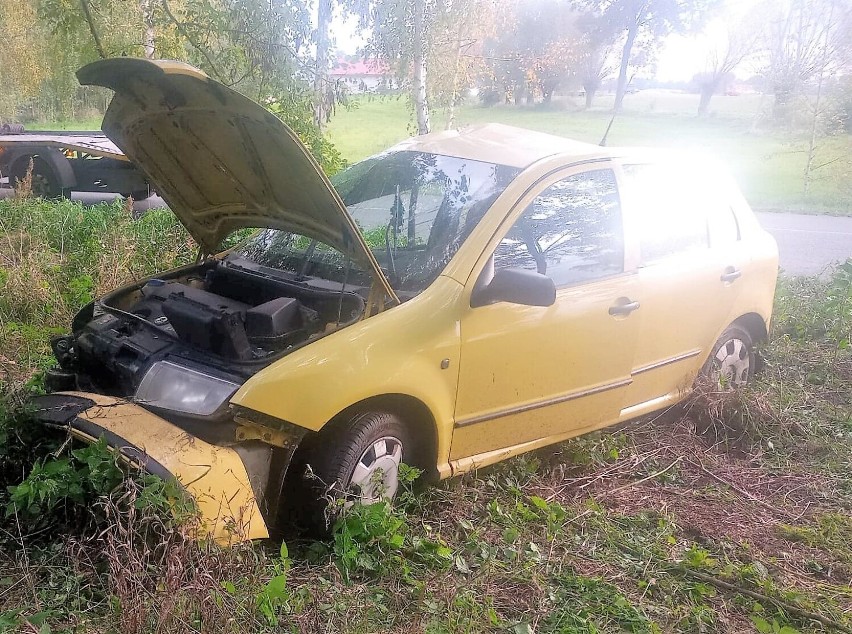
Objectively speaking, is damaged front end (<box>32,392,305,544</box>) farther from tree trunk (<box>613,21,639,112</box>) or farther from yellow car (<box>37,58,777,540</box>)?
tree trunk (<box>613,21,639,112</box>)

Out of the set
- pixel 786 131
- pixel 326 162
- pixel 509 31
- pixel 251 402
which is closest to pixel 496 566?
pixel 251 402

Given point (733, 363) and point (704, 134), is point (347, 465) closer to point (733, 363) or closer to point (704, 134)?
point (733, 363)

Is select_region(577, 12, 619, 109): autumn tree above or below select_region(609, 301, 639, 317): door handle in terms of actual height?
above

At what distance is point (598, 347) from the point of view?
3355mm

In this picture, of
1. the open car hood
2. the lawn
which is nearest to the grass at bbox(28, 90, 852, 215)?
the lawn

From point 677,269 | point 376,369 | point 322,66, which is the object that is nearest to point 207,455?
point 376,369

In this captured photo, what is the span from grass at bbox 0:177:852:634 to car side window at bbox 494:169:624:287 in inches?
39.0

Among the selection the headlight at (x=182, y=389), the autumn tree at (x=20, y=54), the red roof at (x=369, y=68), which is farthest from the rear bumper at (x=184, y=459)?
the autumn tree at (x=20, y=54)

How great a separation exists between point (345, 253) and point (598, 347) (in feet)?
4.39

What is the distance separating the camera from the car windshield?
10.1ft

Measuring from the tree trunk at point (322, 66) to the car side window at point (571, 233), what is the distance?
13.5 feet

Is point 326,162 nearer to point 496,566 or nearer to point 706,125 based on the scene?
point 496,566

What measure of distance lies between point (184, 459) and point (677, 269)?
8.69 ft

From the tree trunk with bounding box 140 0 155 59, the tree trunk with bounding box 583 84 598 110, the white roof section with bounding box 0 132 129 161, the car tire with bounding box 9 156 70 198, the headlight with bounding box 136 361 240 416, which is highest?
the tree trunk with bounding box 140 0 155 59
